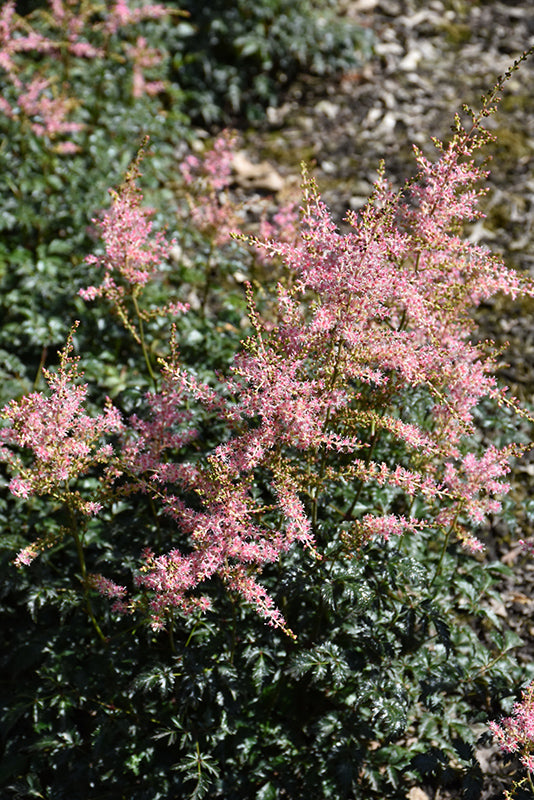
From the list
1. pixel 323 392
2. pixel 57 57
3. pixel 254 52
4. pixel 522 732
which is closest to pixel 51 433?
pixel 323 392

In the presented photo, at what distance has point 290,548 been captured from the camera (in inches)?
123

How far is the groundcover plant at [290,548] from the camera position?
2.73m

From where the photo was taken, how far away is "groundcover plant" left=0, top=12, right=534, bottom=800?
2732 mm

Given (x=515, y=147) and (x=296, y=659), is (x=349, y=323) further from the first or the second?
(x=515, y=147)

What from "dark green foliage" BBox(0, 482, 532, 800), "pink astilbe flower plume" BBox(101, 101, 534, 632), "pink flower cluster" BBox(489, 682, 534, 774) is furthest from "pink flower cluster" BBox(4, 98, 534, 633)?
"pink flower cluster" BBox(489, 682, 534, 774)

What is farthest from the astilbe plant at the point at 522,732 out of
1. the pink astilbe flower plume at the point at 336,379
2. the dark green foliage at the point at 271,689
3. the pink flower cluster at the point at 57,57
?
the pink flower cluster at the point at 57,57

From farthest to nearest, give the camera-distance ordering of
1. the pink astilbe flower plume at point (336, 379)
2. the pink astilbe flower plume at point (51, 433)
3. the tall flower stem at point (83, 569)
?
the tall flower stem at point (83, 569) < the pink astilbe flower plume at point (51, 433) < the pink astilbe flower plume at point (336, 379)


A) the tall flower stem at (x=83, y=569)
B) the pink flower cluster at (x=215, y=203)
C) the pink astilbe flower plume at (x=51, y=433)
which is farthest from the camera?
the pink flower cluster at (x=215, y=203)

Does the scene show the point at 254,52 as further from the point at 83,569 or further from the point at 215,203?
the point at 83,569

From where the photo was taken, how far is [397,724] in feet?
9.74

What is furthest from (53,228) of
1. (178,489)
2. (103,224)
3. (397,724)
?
(397,724)

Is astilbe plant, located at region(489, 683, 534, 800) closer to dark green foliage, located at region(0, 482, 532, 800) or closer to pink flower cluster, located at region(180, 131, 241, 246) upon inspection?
dark green foliage, located at region(0, 482, 532, 800)

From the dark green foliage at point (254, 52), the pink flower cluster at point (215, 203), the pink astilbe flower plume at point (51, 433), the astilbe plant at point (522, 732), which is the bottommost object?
the astilbe plant at point (522, 732)

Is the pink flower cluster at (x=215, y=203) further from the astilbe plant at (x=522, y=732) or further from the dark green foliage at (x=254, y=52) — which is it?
the dark green foliage at (x=254, y=52)
